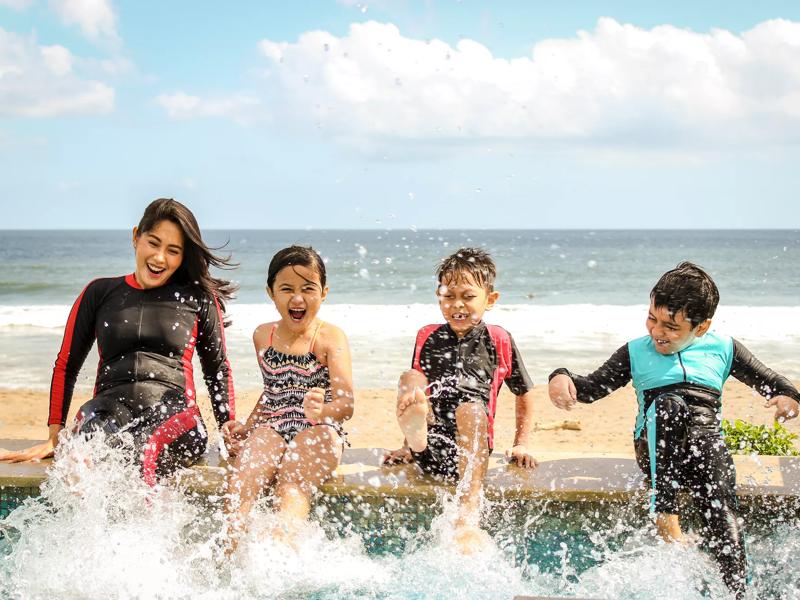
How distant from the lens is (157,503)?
3730 mm

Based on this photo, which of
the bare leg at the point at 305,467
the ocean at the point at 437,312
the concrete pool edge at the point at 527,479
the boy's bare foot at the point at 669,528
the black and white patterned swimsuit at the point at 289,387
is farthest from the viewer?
the ocean at the point at 437,312

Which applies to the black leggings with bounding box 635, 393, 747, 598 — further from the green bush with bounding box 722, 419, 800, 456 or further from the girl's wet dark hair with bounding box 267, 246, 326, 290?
the girl's wet dark hair with bounding box 267, 246, 326, 290

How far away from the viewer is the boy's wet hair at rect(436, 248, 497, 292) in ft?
13.3

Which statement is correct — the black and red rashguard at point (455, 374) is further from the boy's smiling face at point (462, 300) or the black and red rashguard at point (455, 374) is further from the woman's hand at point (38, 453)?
the woman's hand at point (38, 453)

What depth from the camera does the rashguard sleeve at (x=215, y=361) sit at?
4305 millimetres

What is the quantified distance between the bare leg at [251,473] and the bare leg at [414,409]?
2.08 feet

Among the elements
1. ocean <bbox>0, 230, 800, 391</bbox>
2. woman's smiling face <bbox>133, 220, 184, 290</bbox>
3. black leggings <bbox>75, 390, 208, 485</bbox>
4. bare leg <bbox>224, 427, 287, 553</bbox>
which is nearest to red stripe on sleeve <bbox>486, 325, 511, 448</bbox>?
ocean <bbox>0, 230, 800, 391</bbox>

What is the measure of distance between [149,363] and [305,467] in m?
1.06

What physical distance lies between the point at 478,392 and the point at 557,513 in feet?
2.20

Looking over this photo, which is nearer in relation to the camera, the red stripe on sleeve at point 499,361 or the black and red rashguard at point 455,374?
the black and red rashguard at point 455,374

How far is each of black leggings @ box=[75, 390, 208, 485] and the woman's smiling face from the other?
2.06 feet

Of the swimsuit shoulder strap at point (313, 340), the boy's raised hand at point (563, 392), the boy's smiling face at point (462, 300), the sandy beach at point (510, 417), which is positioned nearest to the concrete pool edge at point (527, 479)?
the boy's raised hand at point (563, 392)

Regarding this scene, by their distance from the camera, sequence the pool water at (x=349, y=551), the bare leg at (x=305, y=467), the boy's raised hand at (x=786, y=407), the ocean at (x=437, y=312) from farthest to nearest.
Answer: the ocean at (x=437, y=312), the bare leg at (x=305, y=467), the boy's raised hand at (x=786, y=407), the pool water at (x=349, y=551)

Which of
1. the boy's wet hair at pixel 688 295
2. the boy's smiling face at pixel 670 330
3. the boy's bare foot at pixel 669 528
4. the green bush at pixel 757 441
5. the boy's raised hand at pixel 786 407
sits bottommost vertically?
the boy's bare foot at pixel 669 528
